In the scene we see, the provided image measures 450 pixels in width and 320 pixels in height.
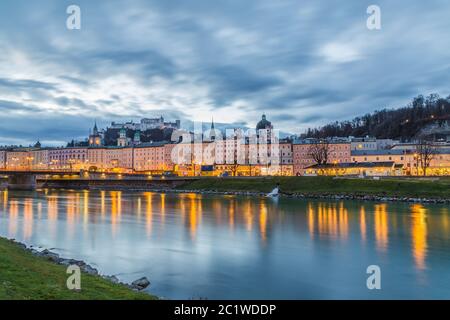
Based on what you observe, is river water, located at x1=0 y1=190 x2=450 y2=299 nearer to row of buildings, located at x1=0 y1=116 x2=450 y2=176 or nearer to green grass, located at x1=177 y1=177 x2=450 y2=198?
green grass, located at x1=177 y1=177 x2=450 y2=198

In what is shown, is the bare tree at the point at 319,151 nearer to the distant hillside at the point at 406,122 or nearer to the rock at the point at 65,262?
the distant hillside at the point at 406,122

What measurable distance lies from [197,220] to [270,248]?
1553 cm

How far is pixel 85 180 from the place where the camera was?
113m

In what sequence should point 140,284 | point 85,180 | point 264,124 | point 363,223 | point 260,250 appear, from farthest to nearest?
point 264,124 < point 85,180 < point 363,223 < point 260,250 < point 140,284

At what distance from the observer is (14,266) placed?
1612cm

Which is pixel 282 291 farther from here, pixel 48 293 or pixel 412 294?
pixel 48 293

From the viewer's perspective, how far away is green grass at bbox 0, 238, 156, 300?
12.4 m

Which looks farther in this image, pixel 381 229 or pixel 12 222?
pixel 12 222

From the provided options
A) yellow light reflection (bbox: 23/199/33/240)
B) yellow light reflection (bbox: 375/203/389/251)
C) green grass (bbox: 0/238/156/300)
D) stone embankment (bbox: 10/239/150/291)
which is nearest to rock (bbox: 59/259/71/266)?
stone embankment (bbox: 10/239/150/291)

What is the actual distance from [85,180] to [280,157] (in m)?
61.1

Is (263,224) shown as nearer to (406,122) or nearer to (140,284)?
(140,284)

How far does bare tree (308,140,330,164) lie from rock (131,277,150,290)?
10565 cm

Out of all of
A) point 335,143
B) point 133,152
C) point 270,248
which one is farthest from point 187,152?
point 270,248

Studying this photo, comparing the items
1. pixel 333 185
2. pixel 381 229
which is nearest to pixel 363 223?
pixel 381 229
